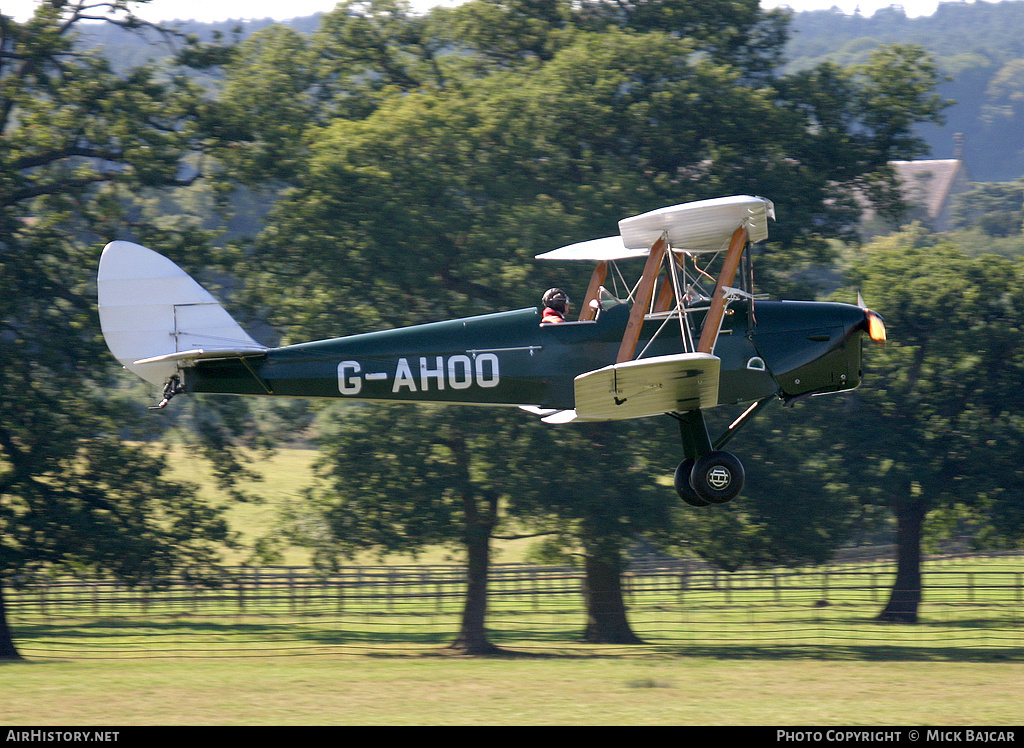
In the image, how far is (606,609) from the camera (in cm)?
2086

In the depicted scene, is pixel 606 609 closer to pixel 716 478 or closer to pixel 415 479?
pixel 415 479

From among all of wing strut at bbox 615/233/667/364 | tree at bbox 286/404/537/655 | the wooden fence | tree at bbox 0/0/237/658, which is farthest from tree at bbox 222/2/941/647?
wing strut at bbox 615/233/667/364

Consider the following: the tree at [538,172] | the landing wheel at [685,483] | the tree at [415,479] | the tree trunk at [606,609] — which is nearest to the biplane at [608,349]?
the landing wheel at [685,483]

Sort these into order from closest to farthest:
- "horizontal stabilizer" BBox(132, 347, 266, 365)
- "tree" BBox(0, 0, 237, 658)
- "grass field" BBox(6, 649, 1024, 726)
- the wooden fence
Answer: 1. "horizontal stabilizer" BBox(132, 347, 266, 365)
2. "grass field" BBox(6, 649, 1024, 726)
3. "tree" BBox(0, 0, 237, 658)
4. the wooden fence

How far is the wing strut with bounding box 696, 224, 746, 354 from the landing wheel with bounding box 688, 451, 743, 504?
1098 mm

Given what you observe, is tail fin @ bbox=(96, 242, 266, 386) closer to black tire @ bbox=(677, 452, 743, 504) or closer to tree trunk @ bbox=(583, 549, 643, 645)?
black tire @ bbox=(677, 452, 743, 504)

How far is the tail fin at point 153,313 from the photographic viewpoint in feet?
37.1

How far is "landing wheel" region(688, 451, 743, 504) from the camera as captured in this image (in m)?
10.4

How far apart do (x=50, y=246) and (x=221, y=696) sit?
31.0 feet

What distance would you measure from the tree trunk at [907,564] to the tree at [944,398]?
1.40ft

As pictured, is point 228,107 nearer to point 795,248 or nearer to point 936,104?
point 795,248

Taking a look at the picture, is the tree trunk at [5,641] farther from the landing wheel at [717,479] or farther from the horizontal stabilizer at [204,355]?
the landing wheel at [717,479]

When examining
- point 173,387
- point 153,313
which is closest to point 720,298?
point 173,387
